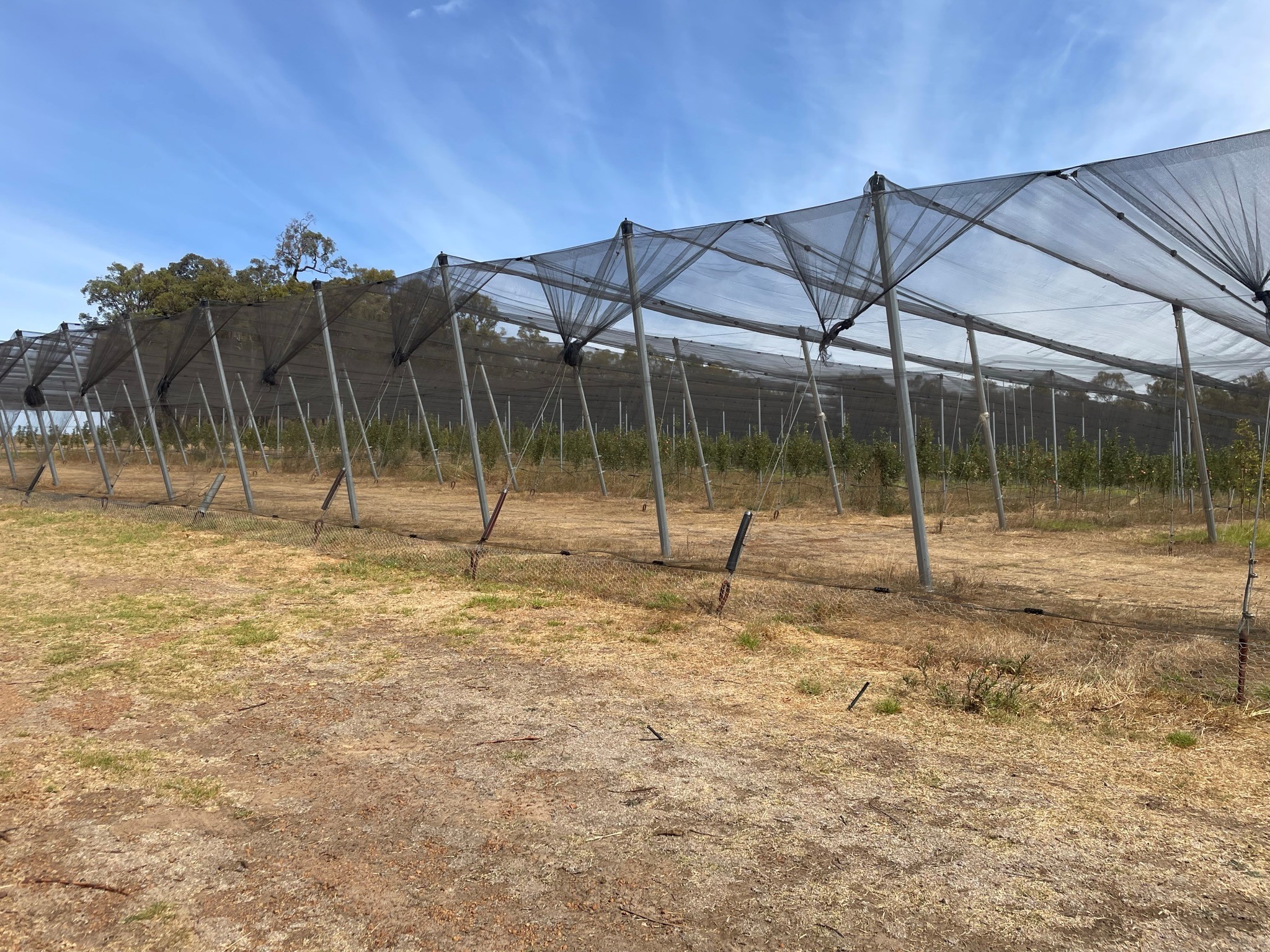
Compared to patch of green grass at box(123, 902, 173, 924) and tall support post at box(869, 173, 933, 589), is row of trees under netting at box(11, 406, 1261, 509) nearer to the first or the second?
tall support post at box(869, 173, 933, 589)

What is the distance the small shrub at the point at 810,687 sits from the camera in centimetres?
438

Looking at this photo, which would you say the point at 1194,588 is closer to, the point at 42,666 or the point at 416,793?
the point at 416,793

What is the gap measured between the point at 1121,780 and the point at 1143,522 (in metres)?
11.6

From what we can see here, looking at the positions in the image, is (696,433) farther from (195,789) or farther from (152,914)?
(152,914)

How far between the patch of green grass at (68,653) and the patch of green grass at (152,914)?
3183mm

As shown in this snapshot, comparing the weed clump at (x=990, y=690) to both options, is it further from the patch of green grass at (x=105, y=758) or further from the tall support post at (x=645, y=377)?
the tall support post at (x=645, y=377)

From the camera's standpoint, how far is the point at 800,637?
5586mm

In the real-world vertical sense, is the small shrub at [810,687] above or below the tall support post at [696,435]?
below

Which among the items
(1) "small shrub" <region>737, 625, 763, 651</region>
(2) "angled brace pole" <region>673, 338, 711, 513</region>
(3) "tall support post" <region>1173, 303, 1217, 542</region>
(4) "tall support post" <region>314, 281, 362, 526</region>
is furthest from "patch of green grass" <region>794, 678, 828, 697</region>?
(2) "angled brace pole" <region>673, 338, 711, 513</region>

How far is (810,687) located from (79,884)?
10.5ft

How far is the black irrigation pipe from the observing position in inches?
194

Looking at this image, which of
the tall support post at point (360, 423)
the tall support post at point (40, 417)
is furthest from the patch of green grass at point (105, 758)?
the tall support post at point (40, 417)

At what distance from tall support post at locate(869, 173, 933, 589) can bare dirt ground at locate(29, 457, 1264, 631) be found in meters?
0.48

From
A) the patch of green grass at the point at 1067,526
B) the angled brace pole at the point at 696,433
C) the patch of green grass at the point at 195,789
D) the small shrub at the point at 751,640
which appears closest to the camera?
the patch of green grass at the point at 195,789
